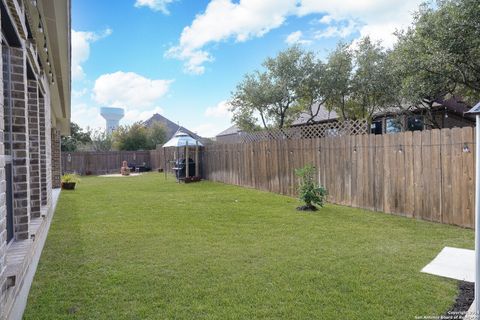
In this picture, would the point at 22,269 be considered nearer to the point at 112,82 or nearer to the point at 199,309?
the point at 199,309

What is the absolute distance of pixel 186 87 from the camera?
2355 cm

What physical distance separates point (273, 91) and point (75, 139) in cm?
2284

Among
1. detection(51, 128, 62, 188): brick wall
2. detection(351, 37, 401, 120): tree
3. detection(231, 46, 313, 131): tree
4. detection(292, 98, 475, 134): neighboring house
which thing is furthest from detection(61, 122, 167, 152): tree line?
detection(292, 98, 475, 134): neighboring house

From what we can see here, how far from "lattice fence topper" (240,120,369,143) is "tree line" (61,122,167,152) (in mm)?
19955

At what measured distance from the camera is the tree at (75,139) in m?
32.7

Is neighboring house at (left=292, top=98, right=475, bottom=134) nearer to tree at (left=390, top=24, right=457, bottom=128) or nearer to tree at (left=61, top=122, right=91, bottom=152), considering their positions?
tree at (left=390, top=24, right=457, bottom=128)

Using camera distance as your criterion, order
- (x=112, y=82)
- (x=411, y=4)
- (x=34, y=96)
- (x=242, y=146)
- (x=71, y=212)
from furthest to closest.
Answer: (x=112, y=82)
(x=242, y=146)
(x=411, y=4)
(x=71, y=212)
(x=34, y=96)

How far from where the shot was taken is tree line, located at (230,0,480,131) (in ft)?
36.0

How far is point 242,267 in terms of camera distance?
13.1ft

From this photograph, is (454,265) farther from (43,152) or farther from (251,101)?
(251,101)

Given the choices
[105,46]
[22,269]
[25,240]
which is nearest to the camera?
[22,269]

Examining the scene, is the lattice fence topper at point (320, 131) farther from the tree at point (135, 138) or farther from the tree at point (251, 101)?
the tree at point (135, 138)

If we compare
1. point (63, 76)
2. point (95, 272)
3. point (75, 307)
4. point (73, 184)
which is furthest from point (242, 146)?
point (75, 307)

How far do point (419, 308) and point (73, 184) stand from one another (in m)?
12.4
